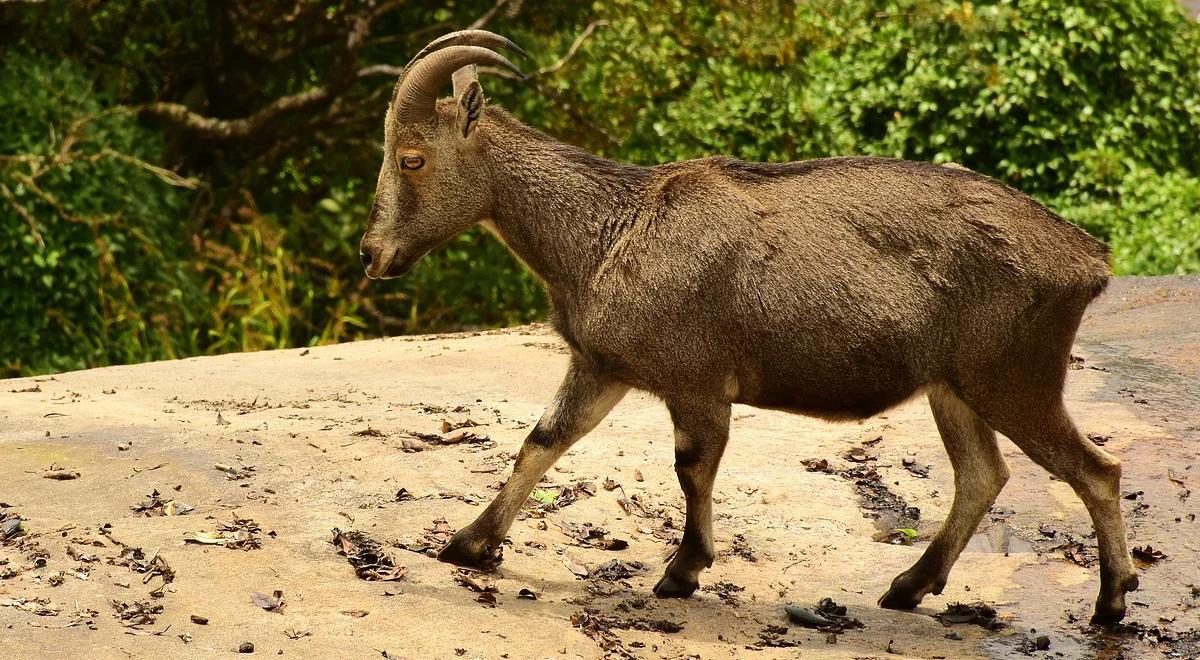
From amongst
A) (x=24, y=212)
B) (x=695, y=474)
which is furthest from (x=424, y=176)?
(x=24, y=212)

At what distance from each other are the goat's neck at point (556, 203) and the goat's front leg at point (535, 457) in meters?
0.42

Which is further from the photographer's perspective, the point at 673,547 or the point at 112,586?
the point at 673,547

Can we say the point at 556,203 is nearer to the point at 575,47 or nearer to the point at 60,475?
the point at 60,475

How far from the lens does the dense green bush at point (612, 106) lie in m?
13.4

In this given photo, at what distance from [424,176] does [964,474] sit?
104 inches

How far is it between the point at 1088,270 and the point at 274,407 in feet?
14.4

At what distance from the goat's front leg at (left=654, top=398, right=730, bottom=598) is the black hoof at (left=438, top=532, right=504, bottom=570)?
0.72 meters

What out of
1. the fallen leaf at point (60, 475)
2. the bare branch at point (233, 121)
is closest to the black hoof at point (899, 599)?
the fallen leaf at point (60, 475)

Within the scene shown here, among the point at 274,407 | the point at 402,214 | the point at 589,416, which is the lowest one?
the point at 274,407

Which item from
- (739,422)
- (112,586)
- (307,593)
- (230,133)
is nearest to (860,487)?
(739,422)

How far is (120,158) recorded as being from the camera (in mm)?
12258

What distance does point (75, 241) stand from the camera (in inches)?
480

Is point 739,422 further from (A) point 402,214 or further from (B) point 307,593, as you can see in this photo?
(B) point 307,593

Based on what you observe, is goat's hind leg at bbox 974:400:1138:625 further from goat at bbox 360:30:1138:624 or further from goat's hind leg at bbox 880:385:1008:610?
goat's hind leg at bbox 880:385:1008:610
